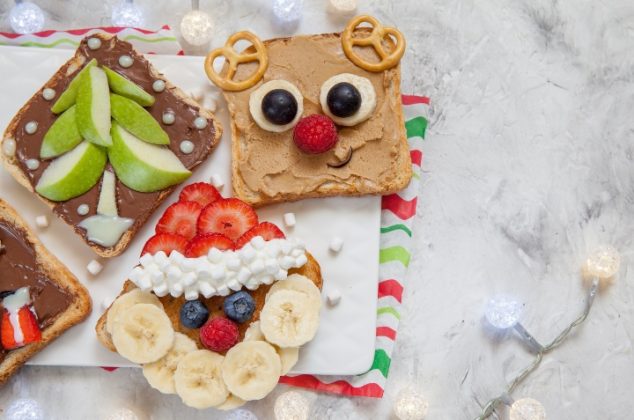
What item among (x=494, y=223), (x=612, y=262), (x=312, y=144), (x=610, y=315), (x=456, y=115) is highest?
(x=312, y=144)

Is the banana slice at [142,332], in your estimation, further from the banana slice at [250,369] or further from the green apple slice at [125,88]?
the green apple slice at [125,88]

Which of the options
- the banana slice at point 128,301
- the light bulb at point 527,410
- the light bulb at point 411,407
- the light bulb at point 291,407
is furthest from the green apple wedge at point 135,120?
the light bulb at point 527,410

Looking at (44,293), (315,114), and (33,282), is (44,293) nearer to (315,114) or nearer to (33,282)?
(33,282)

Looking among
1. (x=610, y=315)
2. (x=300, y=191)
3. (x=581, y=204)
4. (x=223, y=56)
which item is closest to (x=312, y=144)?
(x=300, y=191)

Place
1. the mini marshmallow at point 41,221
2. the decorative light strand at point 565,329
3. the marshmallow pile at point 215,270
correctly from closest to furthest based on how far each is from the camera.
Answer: the marshmallow pile at point 215,270 < the mini marshmallow at point 41,221 < the decorative light strand at point 565,329

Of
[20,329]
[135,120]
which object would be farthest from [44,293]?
[135,120]

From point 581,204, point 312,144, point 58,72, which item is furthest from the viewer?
point 581,204

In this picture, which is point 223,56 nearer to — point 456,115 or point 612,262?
point 456,115

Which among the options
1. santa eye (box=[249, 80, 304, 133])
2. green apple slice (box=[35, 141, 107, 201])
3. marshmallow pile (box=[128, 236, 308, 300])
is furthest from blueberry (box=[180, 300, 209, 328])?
santa eye (box=[249, 80, 304, 133])
